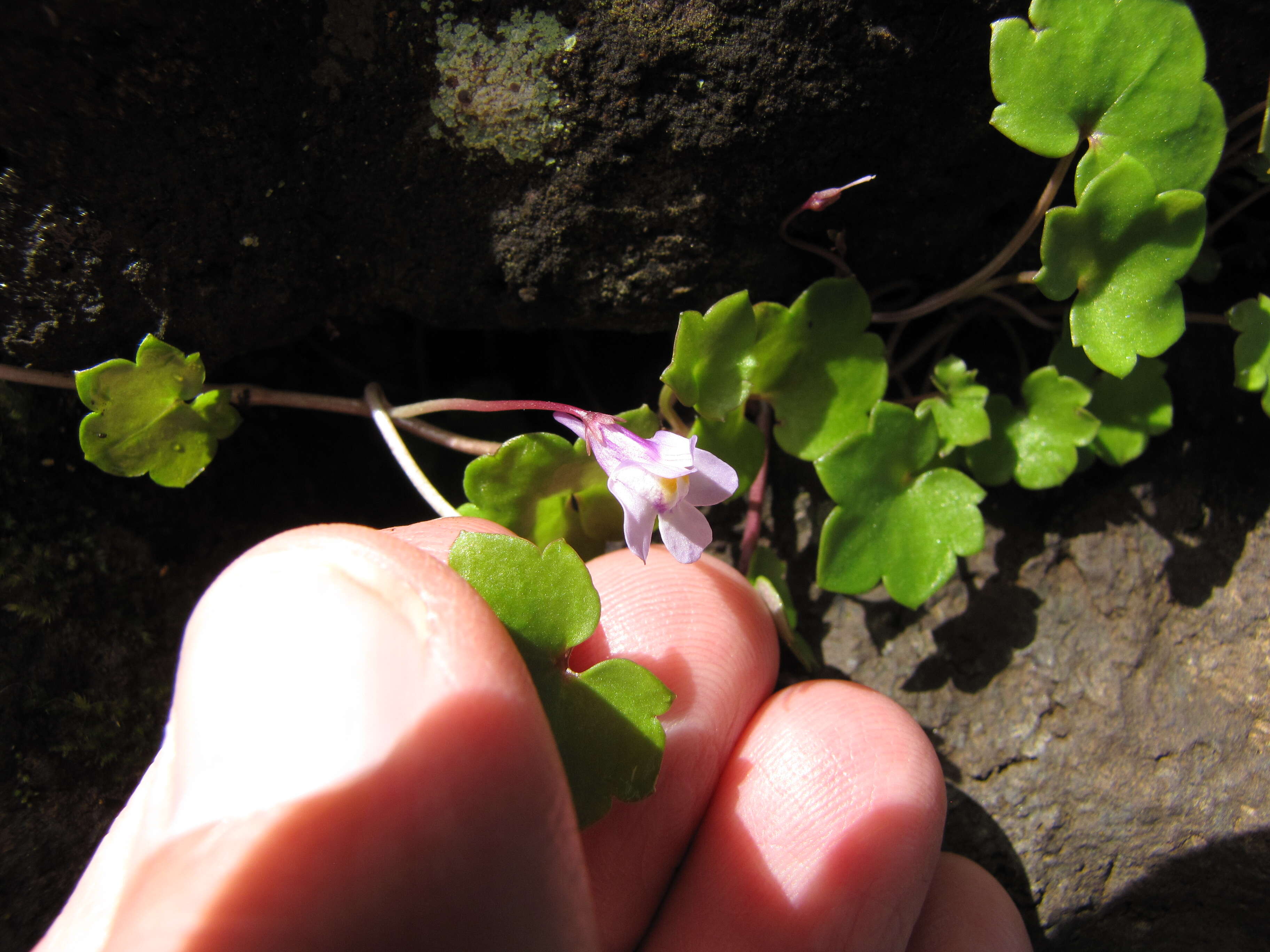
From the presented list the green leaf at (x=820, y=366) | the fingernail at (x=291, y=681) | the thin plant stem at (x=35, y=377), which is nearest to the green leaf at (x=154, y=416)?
the thin plant stem at (x=35, y=377)

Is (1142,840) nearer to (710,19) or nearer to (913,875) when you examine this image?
(913,875)

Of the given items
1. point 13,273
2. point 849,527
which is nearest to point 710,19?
point 849,527

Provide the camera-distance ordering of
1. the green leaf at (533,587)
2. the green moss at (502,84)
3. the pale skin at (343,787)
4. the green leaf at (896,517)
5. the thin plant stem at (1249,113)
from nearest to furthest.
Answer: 1. the pale skin at (343,787)
2. the green leaf at (533,587)
3. the green moss at (502,84)
4. the thin plant stem at (1249,113)
5. the green leaf at (896,517)

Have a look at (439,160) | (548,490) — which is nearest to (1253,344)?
(548,490)

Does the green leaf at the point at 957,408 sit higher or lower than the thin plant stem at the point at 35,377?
lower

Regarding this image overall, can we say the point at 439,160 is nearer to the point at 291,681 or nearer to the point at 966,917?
the point at 291,681

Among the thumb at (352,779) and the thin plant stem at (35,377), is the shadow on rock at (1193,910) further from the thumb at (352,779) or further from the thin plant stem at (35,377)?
the thin plant stem at (35,377)
